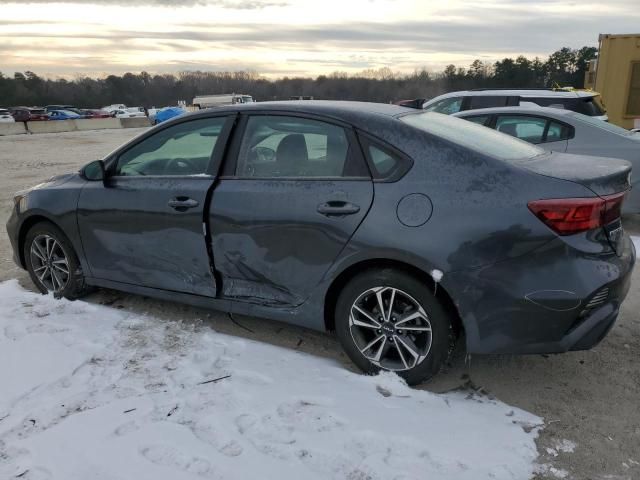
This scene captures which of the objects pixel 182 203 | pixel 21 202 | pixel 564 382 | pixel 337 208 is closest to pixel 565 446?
pixel 564 382

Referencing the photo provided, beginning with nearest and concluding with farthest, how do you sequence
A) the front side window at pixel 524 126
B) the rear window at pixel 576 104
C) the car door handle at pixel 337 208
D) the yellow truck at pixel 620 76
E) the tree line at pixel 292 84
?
the car door handle at pixel 337 208 → the front side window at pixel 524 126 → the rear window at pixel 576 104 → the yellow truck at pixel 620 76 → the tree line at pixel 292 84

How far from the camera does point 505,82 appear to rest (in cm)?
5938

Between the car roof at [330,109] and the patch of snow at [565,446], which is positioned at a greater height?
the car roof at [330,109]

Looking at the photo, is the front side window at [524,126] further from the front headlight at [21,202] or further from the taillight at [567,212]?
the front headlight at [21,202]

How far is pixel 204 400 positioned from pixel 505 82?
62.8 m

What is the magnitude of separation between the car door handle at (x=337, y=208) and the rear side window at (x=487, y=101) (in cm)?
789

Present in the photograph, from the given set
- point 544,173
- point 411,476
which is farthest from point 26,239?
point 544,173

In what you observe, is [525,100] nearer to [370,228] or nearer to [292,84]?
[370,228]

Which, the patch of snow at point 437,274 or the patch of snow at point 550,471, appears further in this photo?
the patch of snow at point 437,274

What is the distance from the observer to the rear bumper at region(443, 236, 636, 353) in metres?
2.70

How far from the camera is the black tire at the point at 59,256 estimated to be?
4.31 metres

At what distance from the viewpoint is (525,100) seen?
9930mm

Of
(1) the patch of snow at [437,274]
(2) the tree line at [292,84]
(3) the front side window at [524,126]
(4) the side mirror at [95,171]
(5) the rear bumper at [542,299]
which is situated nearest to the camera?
(5) the rear bumper at [542,299]

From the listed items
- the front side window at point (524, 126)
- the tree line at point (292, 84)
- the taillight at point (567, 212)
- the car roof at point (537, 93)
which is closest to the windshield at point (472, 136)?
the taillight at point (567, 212)
